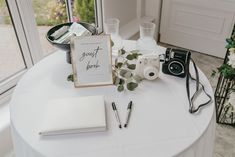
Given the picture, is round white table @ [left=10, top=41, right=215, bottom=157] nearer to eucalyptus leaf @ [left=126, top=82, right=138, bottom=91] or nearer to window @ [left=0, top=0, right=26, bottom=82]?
eucalyptus leaf @ [left=126, top=82, right=138, bottom=91]

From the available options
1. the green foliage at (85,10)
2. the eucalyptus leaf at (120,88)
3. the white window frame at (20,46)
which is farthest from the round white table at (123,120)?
the green foliage at (85,10)

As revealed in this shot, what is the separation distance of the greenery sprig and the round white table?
1.0 inches

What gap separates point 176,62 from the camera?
1.01 meters

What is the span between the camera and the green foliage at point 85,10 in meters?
1.86

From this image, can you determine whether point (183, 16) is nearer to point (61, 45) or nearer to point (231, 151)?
point (231, 151)

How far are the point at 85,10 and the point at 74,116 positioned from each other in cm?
128

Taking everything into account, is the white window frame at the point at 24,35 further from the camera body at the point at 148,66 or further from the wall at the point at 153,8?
the wall at the point at 153,8

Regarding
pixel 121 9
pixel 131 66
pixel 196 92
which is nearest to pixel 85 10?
pixel 121 9

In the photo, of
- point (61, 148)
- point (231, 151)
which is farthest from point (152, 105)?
point (231, 151)

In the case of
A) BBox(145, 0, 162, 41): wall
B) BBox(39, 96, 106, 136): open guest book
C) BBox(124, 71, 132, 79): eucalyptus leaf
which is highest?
BBox(124, 71, 132, 79): eucalyptus leaf

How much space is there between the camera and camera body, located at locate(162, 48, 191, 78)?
1000 mm

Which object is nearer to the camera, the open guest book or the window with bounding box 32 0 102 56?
the open guest book

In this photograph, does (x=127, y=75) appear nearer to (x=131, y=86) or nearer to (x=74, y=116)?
(x=131, y=86)

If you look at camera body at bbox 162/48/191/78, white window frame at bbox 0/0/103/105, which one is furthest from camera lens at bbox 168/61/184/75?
white window frame at bbox 0/0/103/105
